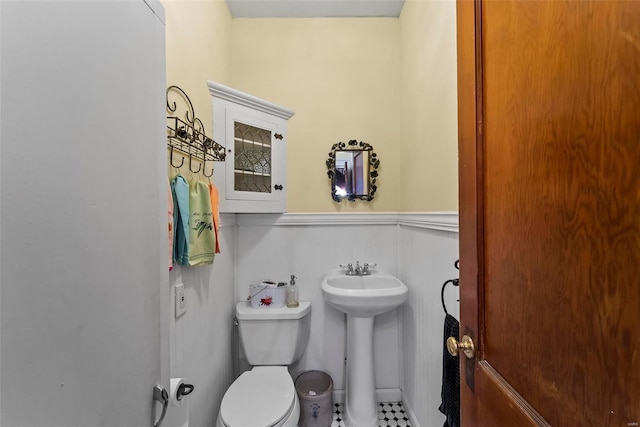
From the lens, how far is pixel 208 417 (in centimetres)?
131

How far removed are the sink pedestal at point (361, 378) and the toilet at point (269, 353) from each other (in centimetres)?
34

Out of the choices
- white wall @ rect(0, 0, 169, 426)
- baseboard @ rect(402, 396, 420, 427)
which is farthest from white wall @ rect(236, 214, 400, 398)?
white wall @ rect(0, 0, 169, 426)

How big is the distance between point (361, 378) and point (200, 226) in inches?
50.7

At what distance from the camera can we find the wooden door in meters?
0.35

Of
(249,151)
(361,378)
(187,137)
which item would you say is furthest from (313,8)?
(361,378)

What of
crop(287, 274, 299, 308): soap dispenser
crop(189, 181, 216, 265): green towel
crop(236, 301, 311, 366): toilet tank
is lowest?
crop(236, 301, 311, 366): toilet tank

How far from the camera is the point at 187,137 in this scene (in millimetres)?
997

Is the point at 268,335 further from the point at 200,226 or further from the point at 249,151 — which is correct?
the point at 249,151

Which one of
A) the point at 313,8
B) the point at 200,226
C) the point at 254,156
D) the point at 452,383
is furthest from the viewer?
the point at 313,8

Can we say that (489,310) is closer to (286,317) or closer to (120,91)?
(120,91)

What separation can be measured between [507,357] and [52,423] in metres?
0.79

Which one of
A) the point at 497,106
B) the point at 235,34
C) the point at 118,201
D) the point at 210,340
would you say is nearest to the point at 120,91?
the point at 118,201

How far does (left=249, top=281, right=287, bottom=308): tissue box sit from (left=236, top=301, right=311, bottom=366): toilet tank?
0.18 feet

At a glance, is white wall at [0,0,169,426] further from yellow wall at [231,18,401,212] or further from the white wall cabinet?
yellow wall at [231,18,401,212]
